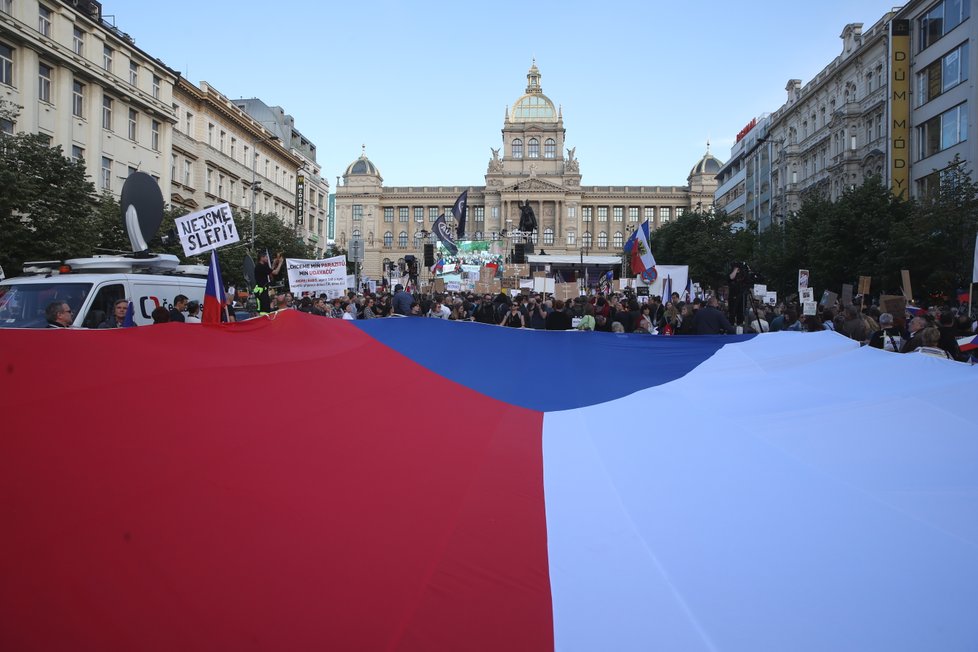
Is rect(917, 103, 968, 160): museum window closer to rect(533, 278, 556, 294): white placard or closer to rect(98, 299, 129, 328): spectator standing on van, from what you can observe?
rect(533, 278, 556, 294): white placard

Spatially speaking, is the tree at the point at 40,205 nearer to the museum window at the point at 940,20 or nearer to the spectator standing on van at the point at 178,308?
the spectator standing on van at the point at 178,308

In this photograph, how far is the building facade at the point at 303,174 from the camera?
69.2 meters

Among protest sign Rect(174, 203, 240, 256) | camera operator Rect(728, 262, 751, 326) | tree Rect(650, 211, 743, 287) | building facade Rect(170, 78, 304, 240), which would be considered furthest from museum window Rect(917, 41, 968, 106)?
protest sign Rect(174, 203, 240, 256)

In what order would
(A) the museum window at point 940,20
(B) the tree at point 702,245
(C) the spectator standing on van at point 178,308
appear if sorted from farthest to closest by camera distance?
1. (B) the tree at point 702,245
2. (A) the museum window at point 940,20
3. (C) the spectator standing on van at point 178,308

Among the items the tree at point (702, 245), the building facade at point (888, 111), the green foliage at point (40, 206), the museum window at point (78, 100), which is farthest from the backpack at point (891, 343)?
the tree at point (702, 245)

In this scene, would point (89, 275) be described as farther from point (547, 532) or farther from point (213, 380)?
point (547, 532)

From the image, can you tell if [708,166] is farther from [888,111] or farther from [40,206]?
[40,206]

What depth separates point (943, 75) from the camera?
3919 cm

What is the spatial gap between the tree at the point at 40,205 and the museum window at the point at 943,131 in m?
36.9

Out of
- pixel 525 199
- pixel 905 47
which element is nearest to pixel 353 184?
pixel 525 199

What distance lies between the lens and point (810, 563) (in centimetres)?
301

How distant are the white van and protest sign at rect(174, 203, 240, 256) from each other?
3.07ft

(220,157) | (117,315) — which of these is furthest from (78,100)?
(117,315)

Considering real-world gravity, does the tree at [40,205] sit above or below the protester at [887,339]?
above
